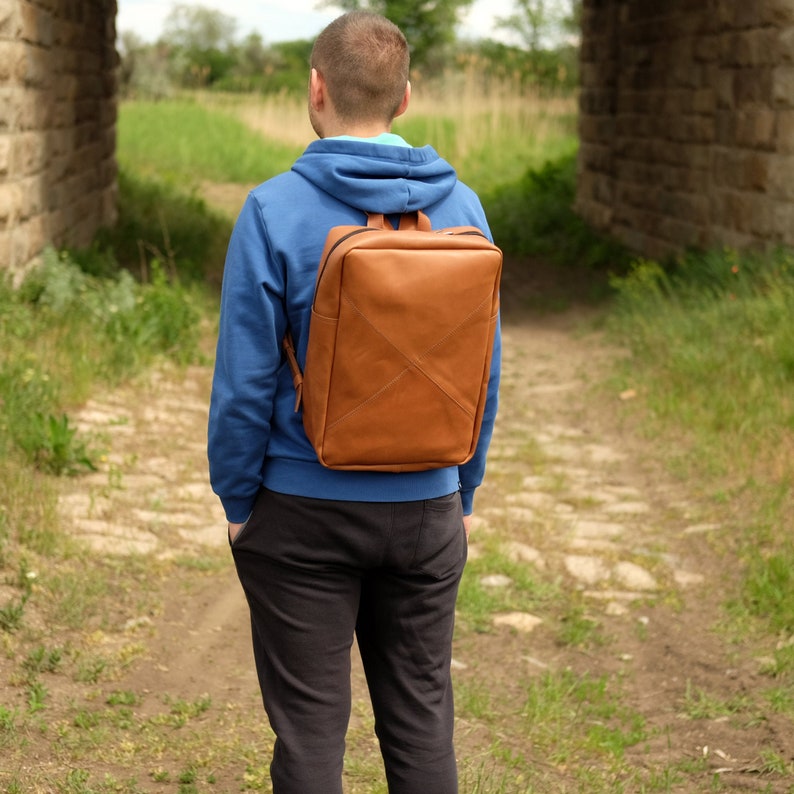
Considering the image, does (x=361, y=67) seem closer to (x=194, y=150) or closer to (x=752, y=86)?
(x=752, y=86)

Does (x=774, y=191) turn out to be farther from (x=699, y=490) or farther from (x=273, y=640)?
(x=273, y=640)

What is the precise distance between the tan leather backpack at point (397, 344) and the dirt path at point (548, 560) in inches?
48.7

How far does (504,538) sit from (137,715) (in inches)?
72.7

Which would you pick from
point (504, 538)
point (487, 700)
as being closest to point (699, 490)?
point (504, 538)

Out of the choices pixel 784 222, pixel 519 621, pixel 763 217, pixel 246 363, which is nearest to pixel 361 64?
pixel 246 363

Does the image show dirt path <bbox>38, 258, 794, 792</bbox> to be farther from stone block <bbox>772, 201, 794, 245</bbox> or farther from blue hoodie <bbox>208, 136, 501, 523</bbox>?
stone block <bbox>772, 201, 794, 245</bbox>

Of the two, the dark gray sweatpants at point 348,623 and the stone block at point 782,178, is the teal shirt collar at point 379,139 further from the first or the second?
the stone block at point 782,178

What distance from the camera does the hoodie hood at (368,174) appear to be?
1978 millimetres

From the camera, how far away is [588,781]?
2922mm

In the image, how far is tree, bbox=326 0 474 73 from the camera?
3753cm

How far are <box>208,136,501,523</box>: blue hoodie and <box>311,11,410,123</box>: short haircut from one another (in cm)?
7

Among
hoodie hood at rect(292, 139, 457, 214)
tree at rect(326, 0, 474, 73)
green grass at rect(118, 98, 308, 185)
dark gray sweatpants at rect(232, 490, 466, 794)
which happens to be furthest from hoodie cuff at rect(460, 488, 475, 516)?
tree at rect(326, 0, 474, 73)

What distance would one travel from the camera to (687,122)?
8703 mm

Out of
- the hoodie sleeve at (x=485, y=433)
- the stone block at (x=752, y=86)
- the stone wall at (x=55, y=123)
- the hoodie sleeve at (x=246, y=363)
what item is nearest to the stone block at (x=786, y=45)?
the stone block at (x=752, y=86)
